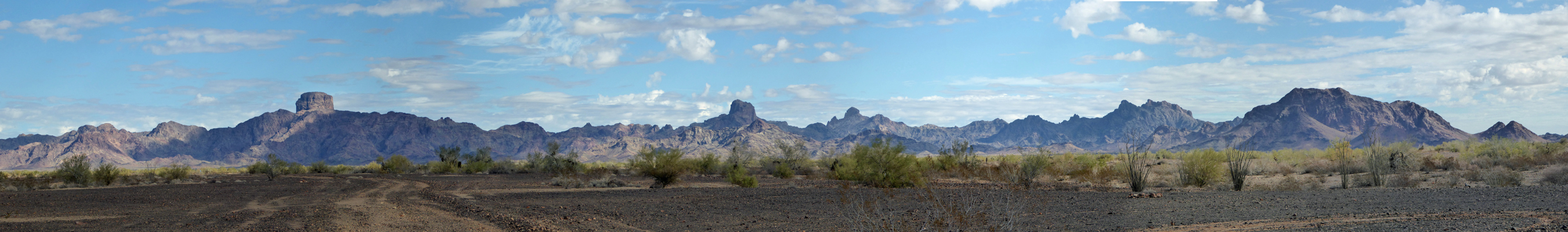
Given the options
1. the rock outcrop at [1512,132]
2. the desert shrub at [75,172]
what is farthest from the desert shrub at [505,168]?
the rock outcrop at [1512,132]

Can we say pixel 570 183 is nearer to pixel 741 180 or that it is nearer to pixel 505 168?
pixel 741 180

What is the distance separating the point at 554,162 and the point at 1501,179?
156 feet

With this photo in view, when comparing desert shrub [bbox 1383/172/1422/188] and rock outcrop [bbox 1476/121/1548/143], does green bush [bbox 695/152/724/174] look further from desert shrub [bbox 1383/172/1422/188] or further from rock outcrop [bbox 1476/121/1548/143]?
rock outcrop [bbox 1476/121/1548/143]

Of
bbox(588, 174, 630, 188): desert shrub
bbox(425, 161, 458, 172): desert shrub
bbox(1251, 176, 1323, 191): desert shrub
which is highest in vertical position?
bbox(425, 161, 458, 172): desert shrub

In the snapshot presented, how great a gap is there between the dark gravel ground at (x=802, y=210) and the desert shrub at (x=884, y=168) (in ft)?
8.77

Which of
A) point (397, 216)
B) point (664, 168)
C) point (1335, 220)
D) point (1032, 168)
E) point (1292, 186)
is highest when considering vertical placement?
point (664, 168)

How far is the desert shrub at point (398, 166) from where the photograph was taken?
190ft

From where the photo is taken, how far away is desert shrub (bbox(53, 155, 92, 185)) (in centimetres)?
3216

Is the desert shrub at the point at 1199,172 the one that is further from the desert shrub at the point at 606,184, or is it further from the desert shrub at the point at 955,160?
the desert shrub at the point at 606,184

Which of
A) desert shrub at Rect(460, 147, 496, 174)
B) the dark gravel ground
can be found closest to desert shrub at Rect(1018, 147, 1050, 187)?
the dark gravel ground

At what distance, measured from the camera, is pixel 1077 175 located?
29672 millimetres

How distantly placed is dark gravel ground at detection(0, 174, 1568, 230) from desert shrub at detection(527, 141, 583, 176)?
2954 cm

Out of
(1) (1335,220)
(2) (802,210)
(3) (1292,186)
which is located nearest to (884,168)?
(2) (802,210)

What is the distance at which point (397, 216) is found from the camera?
52.9ft
